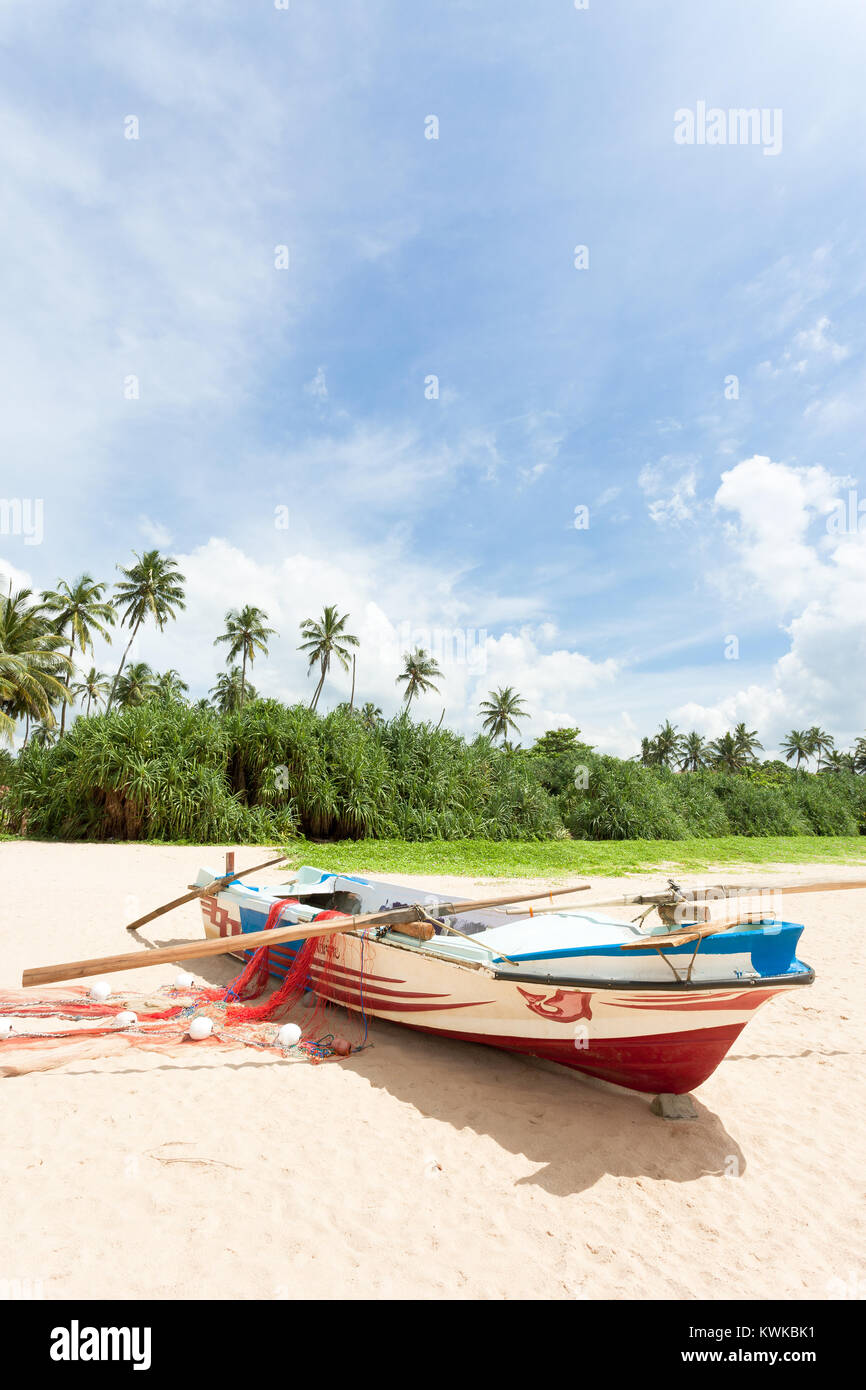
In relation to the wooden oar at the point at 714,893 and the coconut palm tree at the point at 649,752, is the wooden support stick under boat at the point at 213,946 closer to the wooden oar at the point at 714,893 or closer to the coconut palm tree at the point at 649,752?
the wooden oar at the point at 714,893

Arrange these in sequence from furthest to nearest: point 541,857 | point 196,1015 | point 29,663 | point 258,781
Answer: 1. point 29,663
2. point 258,781
3. point 541,857
4. point 196,1015

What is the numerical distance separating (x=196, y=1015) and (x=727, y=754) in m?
61.6

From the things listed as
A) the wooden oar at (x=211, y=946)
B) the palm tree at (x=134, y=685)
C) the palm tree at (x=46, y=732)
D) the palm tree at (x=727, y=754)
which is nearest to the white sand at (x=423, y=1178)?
the wooden oar at (x=211, y=946)

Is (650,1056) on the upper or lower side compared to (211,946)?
lower

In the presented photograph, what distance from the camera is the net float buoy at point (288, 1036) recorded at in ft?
15.5

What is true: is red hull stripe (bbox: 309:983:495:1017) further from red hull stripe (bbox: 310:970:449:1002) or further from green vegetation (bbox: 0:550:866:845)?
green vegetation (bbox: 0:550:866:845)

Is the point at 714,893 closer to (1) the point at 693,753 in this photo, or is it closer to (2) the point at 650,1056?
(2) the point at 650,1056

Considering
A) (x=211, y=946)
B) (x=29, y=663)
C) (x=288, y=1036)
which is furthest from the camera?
(x=29, y=663)

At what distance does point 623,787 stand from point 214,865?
1631 cm

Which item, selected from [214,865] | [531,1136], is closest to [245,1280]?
[531,1136]

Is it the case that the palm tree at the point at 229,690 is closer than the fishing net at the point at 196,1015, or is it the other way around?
the fishing net at the point at 196,1015

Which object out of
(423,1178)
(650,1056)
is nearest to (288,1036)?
(423,1178)

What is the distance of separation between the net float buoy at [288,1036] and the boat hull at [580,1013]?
63 cm

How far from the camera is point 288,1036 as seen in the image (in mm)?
4742
